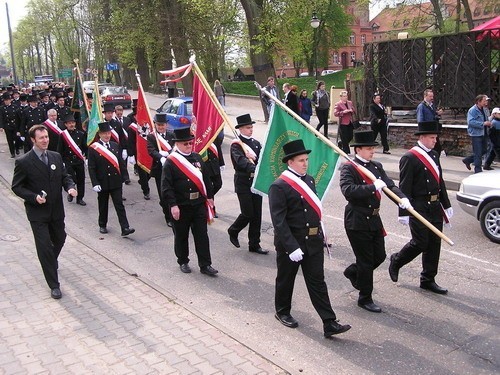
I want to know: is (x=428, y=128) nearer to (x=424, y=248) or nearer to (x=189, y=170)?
(x=424, y=248)

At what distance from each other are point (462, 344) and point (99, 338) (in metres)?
3.47

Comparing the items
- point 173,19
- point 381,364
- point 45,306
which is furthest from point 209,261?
point 173,19

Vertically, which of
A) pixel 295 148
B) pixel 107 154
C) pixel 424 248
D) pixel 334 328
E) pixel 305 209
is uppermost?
pixel 295 148

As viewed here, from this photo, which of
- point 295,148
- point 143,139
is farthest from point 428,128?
point 143,139

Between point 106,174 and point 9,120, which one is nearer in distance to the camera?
point 106,174

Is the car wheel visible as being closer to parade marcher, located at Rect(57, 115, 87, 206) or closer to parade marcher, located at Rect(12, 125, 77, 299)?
parade marcher, located at Rect(12, 125, 77, 299)

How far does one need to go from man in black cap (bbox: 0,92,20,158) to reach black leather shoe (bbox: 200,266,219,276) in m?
12.8

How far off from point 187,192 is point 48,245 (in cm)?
182

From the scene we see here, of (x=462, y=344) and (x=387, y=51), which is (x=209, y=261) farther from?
(x=387, y=51)

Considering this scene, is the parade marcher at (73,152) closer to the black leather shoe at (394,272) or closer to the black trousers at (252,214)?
the black trousers at (252,214)

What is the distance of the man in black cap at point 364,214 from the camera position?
585 centimetres

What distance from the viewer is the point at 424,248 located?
6.26m

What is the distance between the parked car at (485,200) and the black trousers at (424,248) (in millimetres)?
2333

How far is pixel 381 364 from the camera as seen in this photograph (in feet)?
16.1
